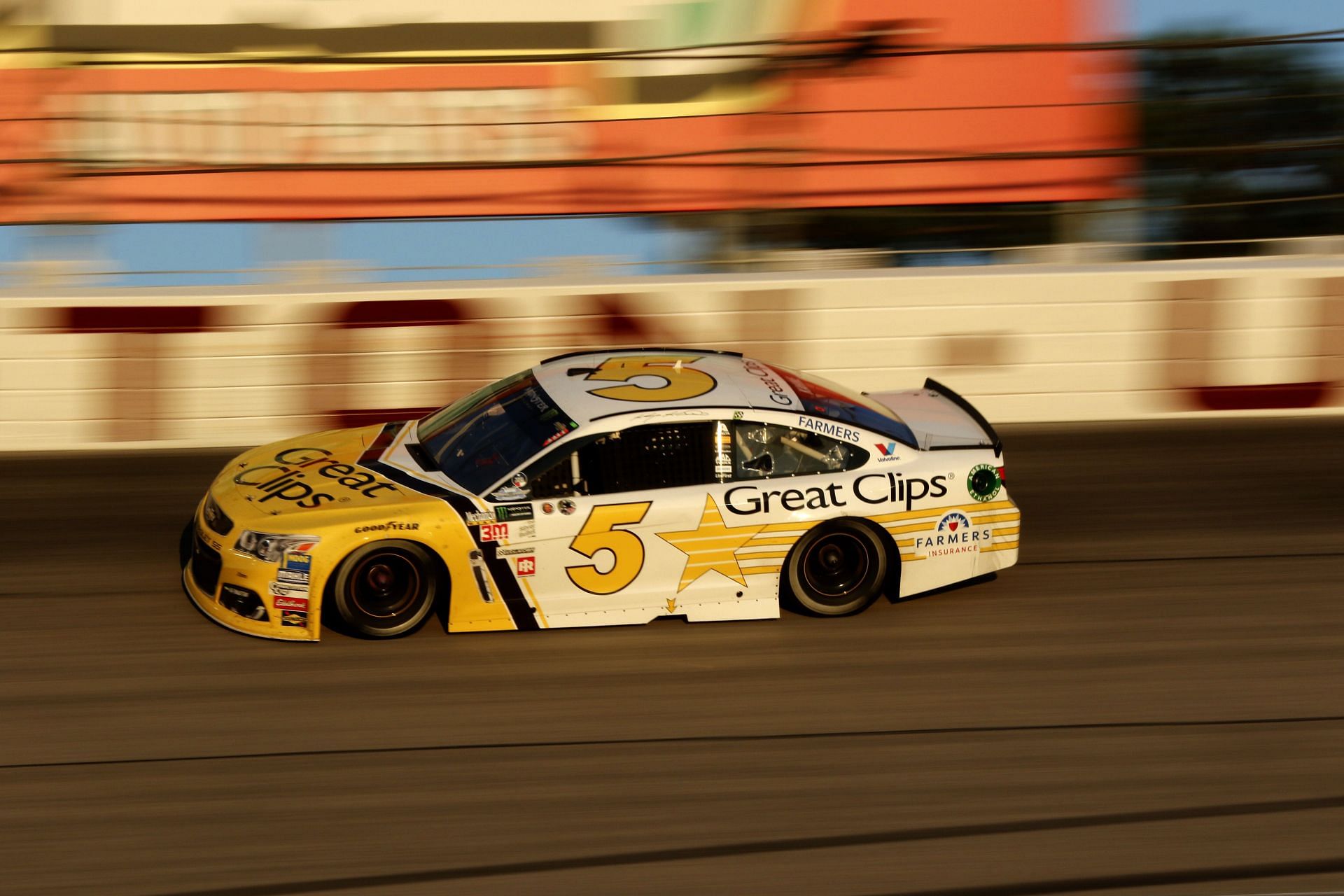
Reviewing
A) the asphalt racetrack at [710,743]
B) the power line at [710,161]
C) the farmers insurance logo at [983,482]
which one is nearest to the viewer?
the asphalt racetrack at [710,743]

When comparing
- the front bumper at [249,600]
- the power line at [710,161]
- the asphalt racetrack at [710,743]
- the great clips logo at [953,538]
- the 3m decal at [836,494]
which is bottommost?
the asphalt racetrack at [710,743]

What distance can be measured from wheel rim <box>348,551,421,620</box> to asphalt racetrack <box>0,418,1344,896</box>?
17 centimetres

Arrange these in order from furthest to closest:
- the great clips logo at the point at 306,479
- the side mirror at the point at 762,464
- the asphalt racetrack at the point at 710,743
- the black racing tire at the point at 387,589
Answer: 1. the side mirror at the point at 762,464
2. the great clips logo at the point at 306,479
3. the black racing tire at the point at 387,589
4. the asphalt racetrack at the point at 710,743

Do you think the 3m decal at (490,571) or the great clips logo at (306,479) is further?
the great clips logo at (306,479)

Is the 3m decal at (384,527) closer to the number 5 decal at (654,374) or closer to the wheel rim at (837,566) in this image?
the number 5 decal at (654,374)

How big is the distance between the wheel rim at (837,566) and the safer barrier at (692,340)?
11.5 feet

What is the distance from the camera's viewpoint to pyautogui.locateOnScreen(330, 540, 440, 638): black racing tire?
711cm

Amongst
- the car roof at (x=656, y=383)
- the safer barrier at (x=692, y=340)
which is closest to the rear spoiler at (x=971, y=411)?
the car roof at (x=656, y=383)

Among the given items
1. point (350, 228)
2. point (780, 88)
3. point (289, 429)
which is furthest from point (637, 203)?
point (289, 429)

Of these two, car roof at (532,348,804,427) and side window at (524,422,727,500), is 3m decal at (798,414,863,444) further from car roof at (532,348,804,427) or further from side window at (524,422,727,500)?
side window at (524,422,727,500)

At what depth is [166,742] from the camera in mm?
6355

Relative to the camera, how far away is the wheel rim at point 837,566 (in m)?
7.62

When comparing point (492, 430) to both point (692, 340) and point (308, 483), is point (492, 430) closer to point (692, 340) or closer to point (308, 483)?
point (308, 483)

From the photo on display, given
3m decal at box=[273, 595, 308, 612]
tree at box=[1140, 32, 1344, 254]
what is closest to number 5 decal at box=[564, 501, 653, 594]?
3m decal at box=[273, 595, 308, 612]
